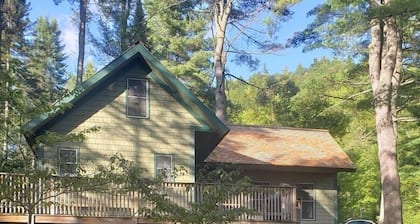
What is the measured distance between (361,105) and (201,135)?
7.51 m

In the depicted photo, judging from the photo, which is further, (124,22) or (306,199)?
(124,22)

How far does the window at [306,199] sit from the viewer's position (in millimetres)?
23109

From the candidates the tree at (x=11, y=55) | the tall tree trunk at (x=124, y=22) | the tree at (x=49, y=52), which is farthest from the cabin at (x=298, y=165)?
the tree at (x=49, y=52)

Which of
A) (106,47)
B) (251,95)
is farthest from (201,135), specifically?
(251,95)

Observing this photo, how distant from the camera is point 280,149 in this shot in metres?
23.6

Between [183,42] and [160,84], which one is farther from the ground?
[183,42]

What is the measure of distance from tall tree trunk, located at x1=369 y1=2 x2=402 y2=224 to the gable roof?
16.5ft

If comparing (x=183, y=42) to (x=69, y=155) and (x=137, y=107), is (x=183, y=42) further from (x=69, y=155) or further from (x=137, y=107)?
(x=69, y=155)

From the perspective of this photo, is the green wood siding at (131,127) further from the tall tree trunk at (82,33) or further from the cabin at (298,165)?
the tall tree trunk at (82,33)

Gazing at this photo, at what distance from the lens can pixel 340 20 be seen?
20.6 metres

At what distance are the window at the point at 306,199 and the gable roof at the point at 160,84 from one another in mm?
5390

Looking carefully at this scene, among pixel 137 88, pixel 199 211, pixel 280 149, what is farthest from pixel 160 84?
pixel 199 211

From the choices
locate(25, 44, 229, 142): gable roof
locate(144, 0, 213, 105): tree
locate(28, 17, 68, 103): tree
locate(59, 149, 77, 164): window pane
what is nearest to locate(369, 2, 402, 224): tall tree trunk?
locate(25, 44, 229, 142): gable roof

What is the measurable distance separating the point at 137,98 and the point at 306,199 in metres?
8.26
